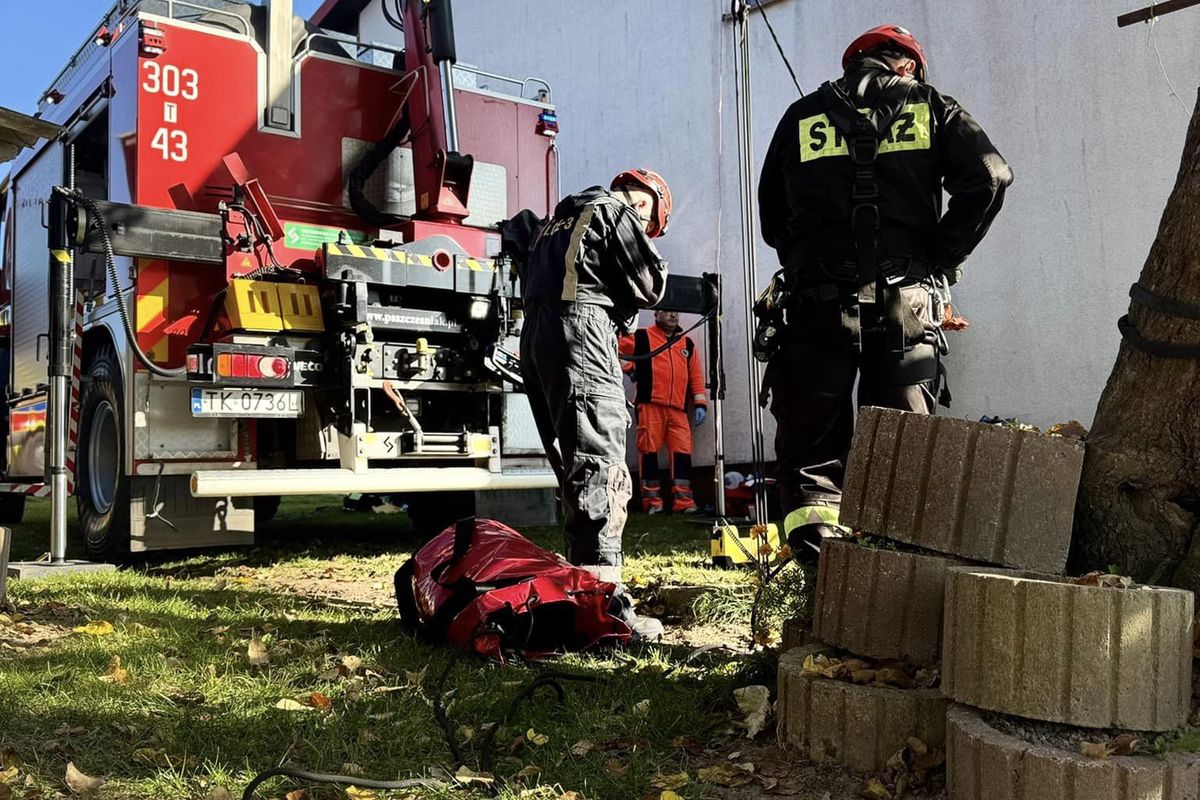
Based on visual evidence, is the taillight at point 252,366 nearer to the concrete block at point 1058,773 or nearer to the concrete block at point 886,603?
the concrete block at point 886,603

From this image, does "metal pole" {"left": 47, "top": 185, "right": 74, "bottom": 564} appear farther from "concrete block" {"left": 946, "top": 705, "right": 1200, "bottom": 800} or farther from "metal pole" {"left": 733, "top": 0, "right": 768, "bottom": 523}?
"concrete block" {"left": 946, "top": 705, "right": 1200, "bottom": 800}

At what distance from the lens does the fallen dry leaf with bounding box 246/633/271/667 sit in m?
3.23

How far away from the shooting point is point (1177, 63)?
673 cm

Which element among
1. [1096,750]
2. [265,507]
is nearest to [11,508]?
[265,507]

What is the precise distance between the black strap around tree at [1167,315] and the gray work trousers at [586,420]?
6.40 ft

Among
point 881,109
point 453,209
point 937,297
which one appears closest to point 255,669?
point 937,297

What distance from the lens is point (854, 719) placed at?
2.18 metres

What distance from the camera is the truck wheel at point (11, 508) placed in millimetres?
9422

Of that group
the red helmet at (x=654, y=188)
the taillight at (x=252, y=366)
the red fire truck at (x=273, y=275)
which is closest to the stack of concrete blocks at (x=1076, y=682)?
the red helmet at (x=654, y=188)

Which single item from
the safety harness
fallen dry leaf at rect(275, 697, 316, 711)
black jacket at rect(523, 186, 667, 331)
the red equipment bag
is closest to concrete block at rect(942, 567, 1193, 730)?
the safety harness

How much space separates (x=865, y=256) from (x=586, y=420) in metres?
1.22

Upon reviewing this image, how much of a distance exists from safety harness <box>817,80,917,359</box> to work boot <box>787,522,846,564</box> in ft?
1.88

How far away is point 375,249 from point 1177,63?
529 centimetres

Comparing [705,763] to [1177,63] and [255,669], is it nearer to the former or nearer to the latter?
[255,669]
